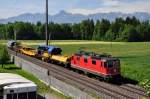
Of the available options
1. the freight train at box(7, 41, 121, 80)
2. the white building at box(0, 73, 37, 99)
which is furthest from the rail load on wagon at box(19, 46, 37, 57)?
the white building at box(0, 73, 37, 99)

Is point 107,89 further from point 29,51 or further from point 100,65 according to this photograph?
point 29,51

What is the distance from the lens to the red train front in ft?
152

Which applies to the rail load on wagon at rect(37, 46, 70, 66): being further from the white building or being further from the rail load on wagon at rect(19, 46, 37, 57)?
the white building

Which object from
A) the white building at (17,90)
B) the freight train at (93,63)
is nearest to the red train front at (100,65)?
the freight train at (93,63)

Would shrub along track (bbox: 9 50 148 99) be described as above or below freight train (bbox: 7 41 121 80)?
below

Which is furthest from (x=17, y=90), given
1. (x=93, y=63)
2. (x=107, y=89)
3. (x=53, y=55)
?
(x=53, y=55)

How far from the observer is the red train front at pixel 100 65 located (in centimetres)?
4638

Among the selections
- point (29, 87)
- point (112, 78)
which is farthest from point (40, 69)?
point (29, 87)

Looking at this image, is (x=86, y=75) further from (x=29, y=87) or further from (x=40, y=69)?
(x=29, y=87)

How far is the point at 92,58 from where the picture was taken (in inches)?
1972

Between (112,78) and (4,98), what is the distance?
23.2m

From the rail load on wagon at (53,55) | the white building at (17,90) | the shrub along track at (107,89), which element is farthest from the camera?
the rail load on wagon at (53,55)

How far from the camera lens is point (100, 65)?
156 ft

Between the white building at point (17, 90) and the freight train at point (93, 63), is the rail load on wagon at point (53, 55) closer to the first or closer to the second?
the freight train at point (93, 63)
